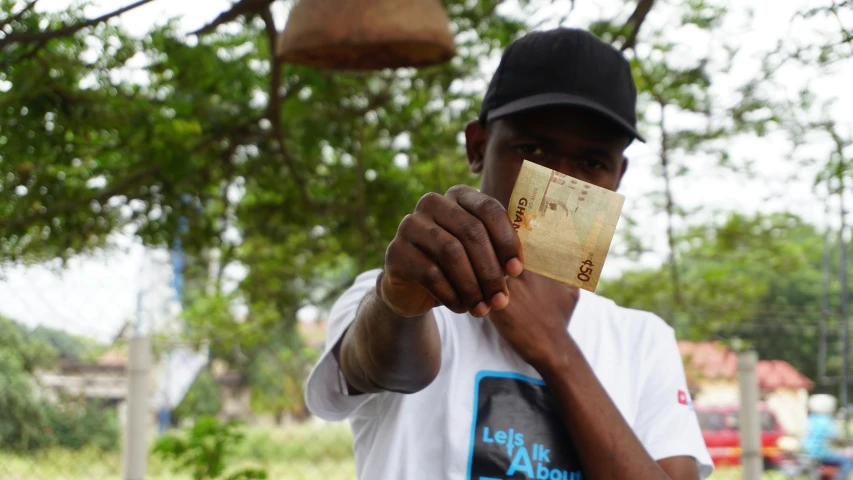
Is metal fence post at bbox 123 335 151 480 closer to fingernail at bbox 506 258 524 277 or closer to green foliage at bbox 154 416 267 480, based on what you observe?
green foliage at bbox 154 416 267 480

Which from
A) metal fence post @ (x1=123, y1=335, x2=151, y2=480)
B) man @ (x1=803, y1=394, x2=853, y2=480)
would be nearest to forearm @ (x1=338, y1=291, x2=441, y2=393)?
metal fence post @ (x1=123, y1=335, x2=151, y2=480)

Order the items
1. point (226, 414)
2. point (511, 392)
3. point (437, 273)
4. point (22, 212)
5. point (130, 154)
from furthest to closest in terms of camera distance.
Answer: point (226, 414) < point (130, 154) < point (22, 212) < point (511, 392) < point (437, 273)

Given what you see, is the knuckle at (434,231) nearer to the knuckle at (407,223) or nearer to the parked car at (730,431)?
the knuckle at (407,223)

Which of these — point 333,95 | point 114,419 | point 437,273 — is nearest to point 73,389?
point 114,419

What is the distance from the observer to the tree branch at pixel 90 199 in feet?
10.1

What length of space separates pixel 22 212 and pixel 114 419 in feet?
3.57

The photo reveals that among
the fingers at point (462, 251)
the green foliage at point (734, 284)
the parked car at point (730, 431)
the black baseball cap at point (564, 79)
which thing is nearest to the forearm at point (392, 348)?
the fingers at point (462, 251)

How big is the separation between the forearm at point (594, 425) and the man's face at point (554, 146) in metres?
0.30

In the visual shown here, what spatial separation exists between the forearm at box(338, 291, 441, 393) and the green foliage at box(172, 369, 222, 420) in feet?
11.5

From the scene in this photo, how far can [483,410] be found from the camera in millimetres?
1399

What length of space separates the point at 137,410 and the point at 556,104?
7.93 feet

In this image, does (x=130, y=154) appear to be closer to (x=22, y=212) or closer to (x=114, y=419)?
(x=22, y=212)

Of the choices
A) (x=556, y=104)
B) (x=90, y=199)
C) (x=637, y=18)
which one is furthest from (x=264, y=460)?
(x=556, y=104)

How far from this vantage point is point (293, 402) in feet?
19.6
